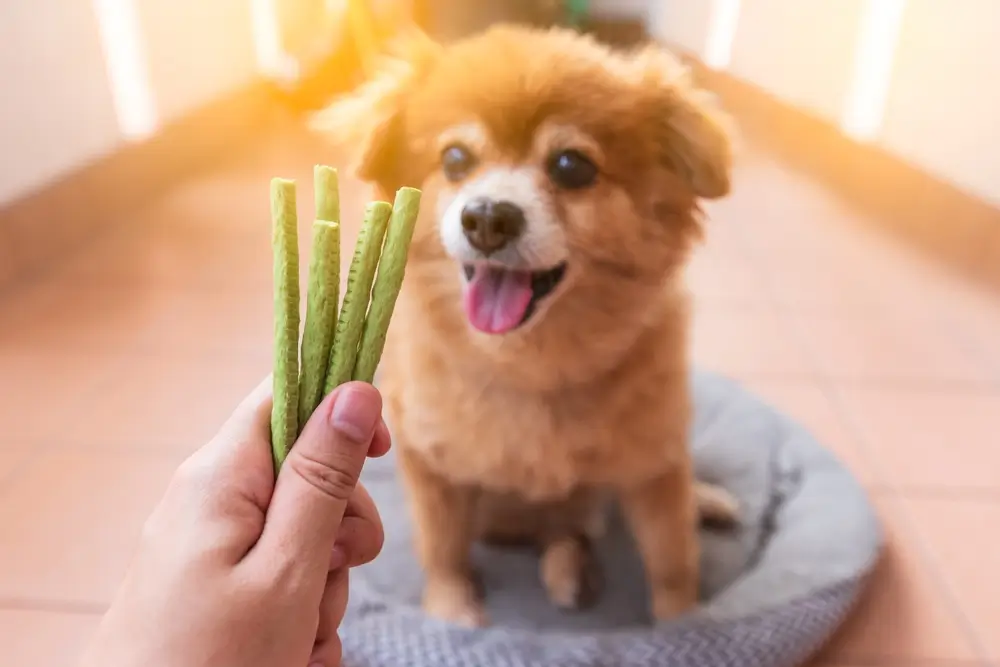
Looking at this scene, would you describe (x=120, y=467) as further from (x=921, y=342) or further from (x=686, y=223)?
(x=921, y=342)

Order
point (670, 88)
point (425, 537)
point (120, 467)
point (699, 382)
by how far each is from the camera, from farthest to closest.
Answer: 1. point (699, 382)
2. point (120, 467)
3. point (425, 537)
4. point (670, 88)

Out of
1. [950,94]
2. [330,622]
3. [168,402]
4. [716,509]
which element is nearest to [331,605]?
[330,622]

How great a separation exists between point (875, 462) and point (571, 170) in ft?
2.85

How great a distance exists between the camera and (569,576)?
1.10 m

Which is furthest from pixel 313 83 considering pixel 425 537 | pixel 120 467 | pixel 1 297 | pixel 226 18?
pixel 425 537

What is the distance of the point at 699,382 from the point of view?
1550 millimetres

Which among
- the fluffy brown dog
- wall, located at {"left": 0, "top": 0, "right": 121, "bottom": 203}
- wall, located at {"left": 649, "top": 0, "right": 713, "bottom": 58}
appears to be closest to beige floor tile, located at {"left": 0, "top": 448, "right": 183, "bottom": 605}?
the fluffy brown dog

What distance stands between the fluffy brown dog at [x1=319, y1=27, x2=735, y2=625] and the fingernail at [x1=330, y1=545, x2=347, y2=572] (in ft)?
0.87

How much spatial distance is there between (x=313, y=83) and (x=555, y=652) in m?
2.78

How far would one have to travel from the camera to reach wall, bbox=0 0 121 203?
1808mm

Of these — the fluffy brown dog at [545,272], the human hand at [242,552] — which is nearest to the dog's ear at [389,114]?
the fluffy brown dog at [545,272]

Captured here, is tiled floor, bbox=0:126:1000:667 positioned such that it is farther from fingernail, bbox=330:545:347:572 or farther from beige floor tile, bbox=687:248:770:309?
fingernail, bbox=330:545:347:572

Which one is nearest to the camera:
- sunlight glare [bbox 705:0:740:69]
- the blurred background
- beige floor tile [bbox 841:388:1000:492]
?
the blurred background

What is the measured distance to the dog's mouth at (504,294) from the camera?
874 mm
